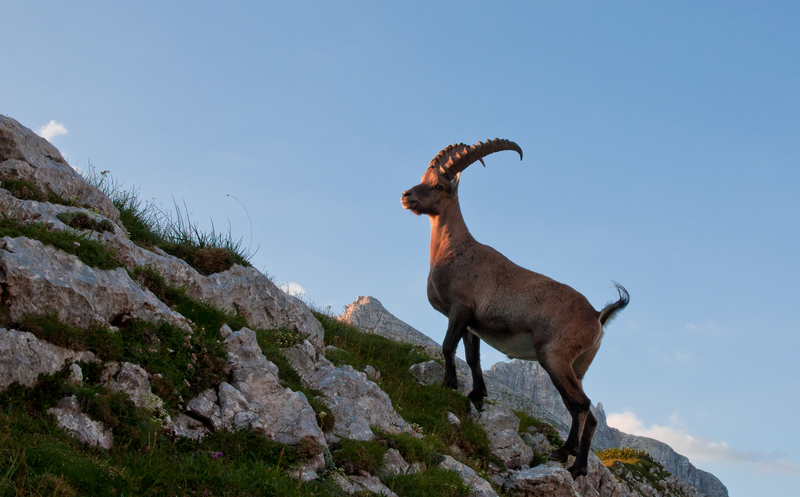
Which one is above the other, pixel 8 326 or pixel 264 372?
pixel 264 372

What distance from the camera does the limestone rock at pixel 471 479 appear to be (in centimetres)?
805

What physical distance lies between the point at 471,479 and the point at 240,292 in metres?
5.86

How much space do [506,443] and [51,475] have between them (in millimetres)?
8155

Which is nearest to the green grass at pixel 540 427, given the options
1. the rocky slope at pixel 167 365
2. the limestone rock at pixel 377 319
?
the rocky slope at pixel 167 365

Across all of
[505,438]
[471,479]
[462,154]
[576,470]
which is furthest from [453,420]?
[462,154]

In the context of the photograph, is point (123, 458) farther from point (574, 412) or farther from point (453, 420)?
point (574, 412)

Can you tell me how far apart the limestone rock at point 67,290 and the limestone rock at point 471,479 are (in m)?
4.02

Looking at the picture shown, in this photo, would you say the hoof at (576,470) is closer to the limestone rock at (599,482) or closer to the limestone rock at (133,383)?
the limestone rock at (599,482)

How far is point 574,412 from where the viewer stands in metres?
11.0

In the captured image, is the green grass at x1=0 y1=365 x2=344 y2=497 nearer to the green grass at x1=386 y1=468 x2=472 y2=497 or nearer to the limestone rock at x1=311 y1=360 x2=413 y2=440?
the green grass at x1=386 y1=468 x2=472 y2=497

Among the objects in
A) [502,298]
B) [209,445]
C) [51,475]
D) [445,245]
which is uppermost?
[445,245]

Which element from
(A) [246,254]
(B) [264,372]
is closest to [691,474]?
(A) [246,254]

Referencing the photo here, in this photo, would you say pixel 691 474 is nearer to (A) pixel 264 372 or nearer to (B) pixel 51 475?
(A) pixel 264 372

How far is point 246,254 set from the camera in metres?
14.7
